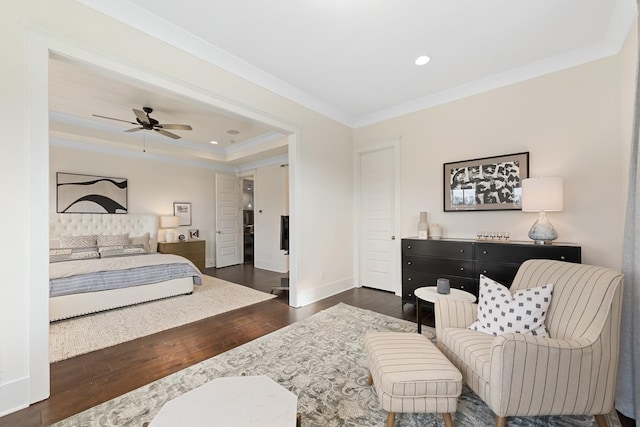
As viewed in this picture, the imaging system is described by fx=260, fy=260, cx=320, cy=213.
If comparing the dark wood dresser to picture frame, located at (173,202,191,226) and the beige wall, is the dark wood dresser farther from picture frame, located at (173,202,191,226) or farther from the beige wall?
picture frame, located at (173,202,191,226)

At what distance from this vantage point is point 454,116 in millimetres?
3643

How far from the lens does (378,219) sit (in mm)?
4500

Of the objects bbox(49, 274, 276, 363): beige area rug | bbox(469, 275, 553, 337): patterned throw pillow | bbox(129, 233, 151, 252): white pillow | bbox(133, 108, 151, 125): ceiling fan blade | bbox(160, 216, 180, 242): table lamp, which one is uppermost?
bbox(133, 108, 151, 125): ceiling fan blade

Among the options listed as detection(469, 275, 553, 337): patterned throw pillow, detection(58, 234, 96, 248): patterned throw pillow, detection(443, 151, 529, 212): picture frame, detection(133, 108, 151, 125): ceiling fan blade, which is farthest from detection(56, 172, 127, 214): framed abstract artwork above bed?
detection(469, 275, 553, 337): patterned throw pillow

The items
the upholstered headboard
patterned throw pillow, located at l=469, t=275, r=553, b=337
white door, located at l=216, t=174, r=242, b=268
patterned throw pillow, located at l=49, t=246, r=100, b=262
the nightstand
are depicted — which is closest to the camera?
patterned throw pillow, located at l=469, t=275, r=553, b=337

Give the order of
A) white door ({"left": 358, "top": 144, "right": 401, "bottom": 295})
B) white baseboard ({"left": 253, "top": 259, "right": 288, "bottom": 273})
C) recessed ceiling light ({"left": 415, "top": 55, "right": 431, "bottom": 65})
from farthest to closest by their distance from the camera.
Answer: white baseboard ({"left": 253, "top": 259, "right": 288, "bottom": 273}) < white door ({"left": 358, "top": 144, "right": 401, "bottom": 295}) < recessed ceiling light ({"left": 415, "top": 55, "right": 431, "bottom": 65})

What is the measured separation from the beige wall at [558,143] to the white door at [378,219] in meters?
0.59

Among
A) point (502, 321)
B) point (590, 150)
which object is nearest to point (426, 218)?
point (590, 150)

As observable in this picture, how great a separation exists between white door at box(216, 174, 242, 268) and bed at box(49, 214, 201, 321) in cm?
146

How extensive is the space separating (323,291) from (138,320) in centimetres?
244

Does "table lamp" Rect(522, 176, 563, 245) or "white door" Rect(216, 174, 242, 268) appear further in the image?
"white door" Rect(216, 174, 242, 268)

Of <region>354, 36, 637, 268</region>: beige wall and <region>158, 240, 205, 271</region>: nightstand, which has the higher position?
<region>354, 36, 637, 268</region>: beige wall

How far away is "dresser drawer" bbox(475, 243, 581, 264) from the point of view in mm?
2502

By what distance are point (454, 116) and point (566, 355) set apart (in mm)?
3138
